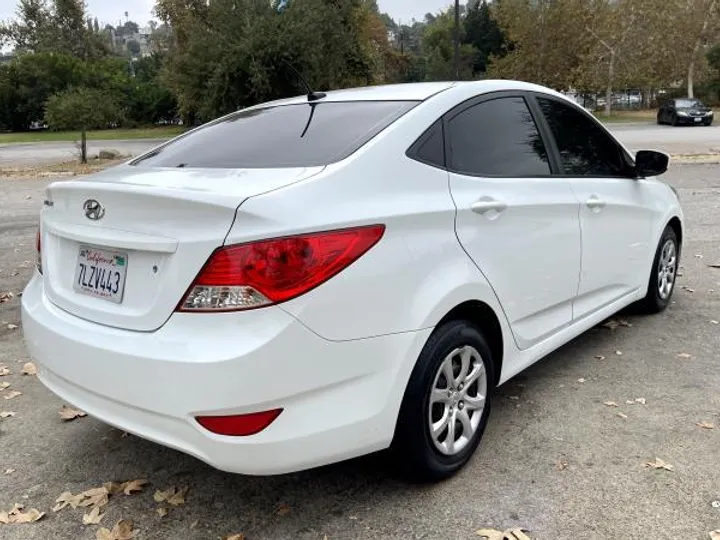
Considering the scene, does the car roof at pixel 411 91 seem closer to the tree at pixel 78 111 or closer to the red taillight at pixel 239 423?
the red taillight at pixel 239 423

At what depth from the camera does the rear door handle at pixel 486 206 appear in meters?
3.02

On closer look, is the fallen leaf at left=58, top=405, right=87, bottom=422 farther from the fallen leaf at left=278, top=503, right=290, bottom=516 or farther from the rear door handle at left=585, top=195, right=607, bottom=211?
the rear door handle at left=585, top=195, right=607, bottom=211

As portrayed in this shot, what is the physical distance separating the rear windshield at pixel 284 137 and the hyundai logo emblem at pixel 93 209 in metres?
0.51

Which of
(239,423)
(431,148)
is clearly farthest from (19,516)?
(431,148)

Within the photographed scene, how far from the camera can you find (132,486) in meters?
3.04

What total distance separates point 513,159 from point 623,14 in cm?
4732

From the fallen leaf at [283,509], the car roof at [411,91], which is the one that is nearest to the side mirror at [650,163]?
the car roof at [411,91]

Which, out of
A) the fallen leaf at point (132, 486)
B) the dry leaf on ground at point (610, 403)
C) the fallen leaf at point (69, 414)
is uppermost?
the dry leaf on ground at point (610, 403)

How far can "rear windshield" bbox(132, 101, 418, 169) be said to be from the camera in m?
2.90

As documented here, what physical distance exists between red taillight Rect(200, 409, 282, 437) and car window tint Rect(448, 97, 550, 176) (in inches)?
53.5

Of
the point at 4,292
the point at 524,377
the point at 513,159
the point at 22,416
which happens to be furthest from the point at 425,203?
the point at 4,292

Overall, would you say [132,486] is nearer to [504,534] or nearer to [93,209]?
[93,209]

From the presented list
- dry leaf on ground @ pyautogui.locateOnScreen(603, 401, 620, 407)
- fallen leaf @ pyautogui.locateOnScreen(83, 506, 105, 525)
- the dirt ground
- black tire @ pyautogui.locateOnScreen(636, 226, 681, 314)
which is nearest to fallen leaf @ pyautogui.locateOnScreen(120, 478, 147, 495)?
the dirt ground

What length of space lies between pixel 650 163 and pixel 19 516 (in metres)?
4.10
